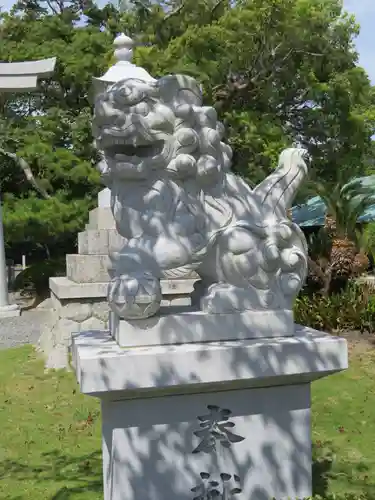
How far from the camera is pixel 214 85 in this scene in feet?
36.4

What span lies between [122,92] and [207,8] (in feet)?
31.1

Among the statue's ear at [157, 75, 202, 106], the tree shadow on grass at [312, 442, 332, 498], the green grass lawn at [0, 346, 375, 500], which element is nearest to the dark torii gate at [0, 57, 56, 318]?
the green grass lawn at [0, 346, 375, 500]

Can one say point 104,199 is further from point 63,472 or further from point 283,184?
point 283,184

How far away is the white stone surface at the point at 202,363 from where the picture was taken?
2717 mm

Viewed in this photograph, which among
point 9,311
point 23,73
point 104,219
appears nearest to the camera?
point 104,219

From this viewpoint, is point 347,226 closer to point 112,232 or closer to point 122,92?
point 112,232

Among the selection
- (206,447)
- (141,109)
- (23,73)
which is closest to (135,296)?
(206,447)

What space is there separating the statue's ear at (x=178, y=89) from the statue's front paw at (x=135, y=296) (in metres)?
0.98

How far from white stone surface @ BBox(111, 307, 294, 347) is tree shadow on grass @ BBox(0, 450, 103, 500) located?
147 cm

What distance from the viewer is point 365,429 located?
497 centimetres

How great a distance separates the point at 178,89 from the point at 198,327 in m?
1.30

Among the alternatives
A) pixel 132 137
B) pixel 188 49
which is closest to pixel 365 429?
pixel 132 137

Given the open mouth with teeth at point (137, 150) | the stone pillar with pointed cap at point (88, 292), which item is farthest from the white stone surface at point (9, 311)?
the open mouth with teeth at point (137, 150)

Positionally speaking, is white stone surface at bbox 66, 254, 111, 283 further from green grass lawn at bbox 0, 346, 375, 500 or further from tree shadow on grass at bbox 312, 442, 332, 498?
tree shadow on grass at bbox 312, 442, 332, 498
